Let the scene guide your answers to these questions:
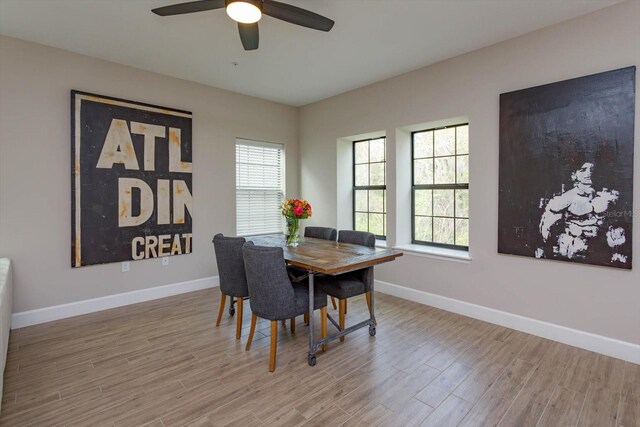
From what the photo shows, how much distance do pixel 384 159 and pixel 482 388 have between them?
315 centimetres

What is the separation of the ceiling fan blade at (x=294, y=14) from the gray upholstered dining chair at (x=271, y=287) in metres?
1.64

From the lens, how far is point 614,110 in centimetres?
257

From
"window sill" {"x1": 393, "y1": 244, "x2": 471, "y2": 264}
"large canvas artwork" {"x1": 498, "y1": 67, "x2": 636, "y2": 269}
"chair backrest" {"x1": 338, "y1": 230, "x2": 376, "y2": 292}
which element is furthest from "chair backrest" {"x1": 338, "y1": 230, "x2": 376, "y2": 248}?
"large canvas artwork" {"x1": 498, "y1": 67, "x2": 636, "y2": 269}

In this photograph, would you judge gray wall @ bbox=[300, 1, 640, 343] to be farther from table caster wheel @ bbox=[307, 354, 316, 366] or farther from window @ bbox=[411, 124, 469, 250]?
table caster wheel @ bbox=[307, 354, 316, 366]

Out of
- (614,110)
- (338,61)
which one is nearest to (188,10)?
(338,61)

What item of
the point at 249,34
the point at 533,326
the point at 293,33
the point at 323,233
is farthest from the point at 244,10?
the point at 533,326

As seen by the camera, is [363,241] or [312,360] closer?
[312,360]

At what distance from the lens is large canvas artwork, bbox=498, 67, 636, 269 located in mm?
2553

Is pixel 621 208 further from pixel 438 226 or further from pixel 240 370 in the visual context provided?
pixel 240 370

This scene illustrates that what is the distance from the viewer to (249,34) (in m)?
2.43

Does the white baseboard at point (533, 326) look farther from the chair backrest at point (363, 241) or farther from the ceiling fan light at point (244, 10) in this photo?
the ceiling fan light at point (244, 10)

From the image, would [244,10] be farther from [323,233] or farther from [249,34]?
[323,233]

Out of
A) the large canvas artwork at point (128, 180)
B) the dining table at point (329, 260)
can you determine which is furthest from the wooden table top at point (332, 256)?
the large canvas artwork at point (128, 180)

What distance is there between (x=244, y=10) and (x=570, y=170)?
9.46ft
